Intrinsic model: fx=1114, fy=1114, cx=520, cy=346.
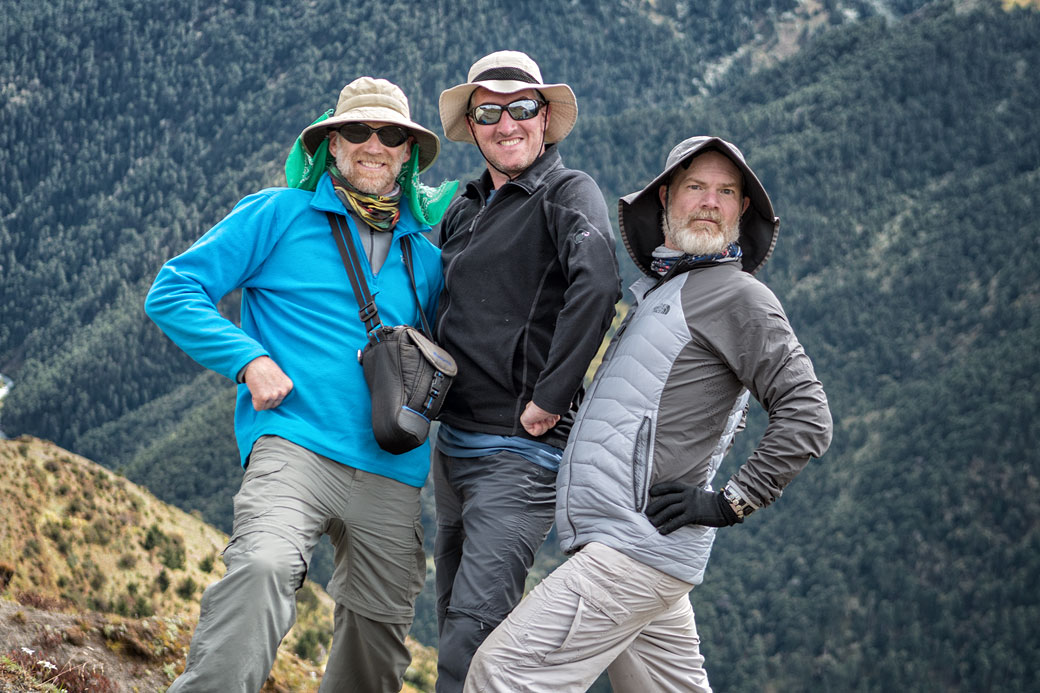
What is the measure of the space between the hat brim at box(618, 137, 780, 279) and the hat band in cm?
72

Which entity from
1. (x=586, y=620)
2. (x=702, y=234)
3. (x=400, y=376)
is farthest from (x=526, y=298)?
(x=586, y=620)

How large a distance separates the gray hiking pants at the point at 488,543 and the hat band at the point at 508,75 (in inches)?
65.5

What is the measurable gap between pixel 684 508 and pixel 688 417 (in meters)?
0.34

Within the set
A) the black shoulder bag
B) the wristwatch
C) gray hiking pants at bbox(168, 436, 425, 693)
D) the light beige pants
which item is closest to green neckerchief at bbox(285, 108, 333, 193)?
the black shoulder bag

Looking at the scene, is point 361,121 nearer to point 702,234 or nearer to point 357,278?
point 357,278

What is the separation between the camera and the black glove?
4.10 metres

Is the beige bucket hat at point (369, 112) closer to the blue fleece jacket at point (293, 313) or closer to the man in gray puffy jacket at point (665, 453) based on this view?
the blue fleece jacket at point (293, 313)

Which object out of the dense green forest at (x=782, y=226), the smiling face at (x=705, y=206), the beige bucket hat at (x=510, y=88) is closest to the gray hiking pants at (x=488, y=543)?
the smiling face at (x=705, y=206)

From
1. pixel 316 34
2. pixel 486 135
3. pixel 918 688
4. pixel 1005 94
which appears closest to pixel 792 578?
pixel 918 688

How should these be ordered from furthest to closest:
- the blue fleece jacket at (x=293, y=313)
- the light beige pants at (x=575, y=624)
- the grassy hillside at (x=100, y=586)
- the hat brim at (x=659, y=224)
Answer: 1. the grassy hillside at (x=100, y=586)
2. the hat brim at (x=659, y=224)
3. the blue fleece jacket at (x=293, y=313)
4. the light beige pants at (x=575, y=624)

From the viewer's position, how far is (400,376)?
4.44 meters

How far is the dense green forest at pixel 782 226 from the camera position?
7319cm

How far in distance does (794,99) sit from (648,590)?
5102 inches

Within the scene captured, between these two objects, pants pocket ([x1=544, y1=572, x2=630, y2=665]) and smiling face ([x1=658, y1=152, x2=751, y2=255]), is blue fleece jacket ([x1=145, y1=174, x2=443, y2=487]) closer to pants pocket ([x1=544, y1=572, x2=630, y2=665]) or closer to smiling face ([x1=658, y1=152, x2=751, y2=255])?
pants pocket ([x1=544, y1=572, x2=630, y2=665])
